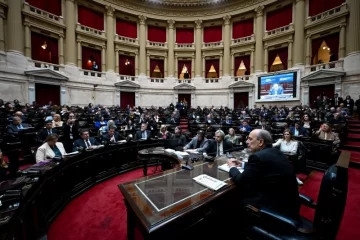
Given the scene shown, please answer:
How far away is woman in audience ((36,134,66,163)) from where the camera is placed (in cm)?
318

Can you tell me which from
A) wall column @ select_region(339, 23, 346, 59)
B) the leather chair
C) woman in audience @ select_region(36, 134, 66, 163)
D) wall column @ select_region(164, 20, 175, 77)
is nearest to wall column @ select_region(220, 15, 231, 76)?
wall column @ select_region(164, 20, 175, 77)

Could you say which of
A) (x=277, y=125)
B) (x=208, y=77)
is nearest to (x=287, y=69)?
(x=208, y=77)

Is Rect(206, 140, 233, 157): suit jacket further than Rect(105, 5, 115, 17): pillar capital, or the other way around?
Rect(105, 5, 115, 17): pillar capital

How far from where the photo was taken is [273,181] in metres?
1.56

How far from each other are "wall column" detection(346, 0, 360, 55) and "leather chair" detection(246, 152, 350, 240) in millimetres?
14497

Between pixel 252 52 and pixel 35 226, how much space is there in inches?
708

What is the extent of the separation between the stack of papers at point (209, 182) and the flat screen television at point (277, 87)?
14.3 meters

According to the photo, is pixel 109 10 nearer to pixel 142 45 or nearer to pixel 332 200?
pixel 142 45

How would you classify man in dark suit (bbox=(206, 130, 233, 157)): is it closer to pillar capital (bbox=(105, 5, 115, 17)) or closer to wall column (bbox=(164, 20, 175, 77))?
wall column (bbox=(164, 20, 175, 77))

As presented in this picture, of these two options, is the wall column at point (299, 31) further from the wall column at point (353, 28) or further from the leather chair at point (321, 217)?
the leather chair at point (321, 217)

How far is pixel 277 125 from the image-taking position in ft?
24.2

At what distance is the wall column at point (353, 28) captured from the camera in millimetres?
11148

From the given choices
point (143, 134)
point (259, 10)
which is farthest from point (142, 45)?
point (143, 134)

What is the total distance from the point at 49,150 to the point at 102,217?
5.36 feet
